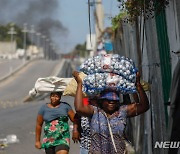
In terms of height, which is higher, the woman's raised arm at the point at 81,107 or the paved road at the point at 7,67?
the woman's raised arm at the point at 81,107

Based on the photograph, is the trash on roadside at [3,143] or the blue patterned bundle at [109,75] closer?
the blue patterned bundle at [109,75]

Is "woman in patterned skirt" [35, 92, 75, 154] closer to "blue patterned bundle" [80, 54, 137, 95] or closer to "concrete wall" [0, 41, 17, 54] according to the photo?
"blue patterned bundle" [80, 54, 137, 95]

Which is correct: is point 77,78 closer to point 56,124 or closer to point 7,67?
point 56,124

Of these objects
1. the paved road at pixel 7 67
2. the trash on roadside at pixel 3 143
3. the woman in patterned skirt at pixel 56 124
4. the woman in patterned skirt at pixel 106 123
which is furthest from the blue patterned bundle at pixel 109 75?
the paved road at pixel 7 67

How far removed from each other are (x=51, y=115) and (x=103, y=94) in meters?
2.86

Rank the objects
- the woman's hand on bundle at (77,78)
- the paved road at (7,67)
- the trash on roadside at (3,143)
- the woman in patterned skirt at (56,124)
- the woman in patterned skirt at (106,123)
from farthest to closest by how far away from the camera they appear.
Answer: the paved road at (7,67) < the trash on roadside at (3,143) < the woman in patterned skirt at (56,124) < the woman's hand on bundle at (77,78) < the woman in patterned skirt at (106,123)

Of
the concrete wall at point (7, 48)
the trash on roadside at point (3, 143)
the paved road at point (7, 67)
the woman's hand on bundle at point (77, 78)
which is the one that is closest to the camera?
the woman's hand on bundle at point (77, 78)

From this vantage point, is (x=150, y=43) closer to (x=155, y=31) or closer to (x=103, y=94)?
(x=155, y=31)

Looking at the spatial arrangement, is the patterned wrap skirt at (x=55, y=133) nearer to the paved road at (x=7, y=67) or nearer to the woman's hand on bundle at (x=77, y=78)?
the woman's hand on bundle at (x=77, y=78)

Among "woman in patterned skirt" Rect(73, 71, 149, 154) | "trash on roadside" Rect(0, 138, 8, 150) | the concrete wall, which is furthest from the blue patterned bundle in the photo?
the concrete wall

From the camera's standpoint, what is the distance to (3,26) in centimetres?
18512

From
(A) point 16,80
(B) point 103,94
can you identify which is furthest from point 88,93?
(A) point 16,80

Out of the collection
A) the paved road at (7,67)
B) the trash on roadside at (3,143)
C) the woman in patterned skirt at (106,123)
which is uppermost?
the woman in patterned skirt at (106,123)

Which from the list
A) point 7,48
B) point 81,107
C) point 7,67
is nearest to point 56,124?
point 81,107
